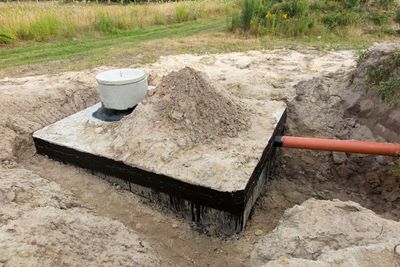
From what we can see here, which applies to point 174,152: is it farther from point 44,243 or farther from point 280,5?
point 280,5

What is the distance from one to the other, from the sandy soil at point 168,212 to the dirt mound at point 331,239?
0.48 meters

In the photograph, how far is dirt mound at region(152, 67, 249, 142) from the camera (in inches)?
141

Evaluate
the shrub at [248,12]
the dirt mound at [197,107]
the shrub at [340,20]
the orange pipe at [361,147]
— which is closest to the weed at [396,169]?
the orange pipe at [361,147]

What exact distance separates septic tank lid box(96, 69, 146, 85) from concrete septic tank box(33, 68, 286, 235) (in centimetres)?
31

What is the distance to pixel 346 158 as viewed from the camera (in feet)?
14.1

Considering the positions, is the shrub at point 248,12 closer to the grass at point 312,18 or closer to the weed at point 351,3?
the grass at point 312,18

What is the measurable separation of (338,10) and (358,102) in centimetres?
700

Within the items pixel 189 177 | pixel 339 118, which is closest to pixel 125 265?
pixel 189 177

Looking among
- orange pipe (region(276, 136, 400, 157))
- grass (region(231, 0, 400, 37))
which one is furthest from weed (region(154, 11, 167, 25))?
orange pipe (region(276, 136, 400, 157))

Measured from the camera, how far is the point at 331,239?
243 centimetres

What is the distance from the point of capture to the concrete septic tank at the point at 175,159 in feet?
10.00

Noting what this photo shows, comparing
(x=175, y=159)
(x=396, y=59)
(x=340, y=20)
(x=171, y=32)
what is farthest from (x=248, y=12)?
(x=175, y=159)

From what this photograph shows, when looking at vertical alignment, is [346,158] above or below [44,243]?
below

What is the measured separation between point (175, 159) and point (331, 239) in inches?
60.3
